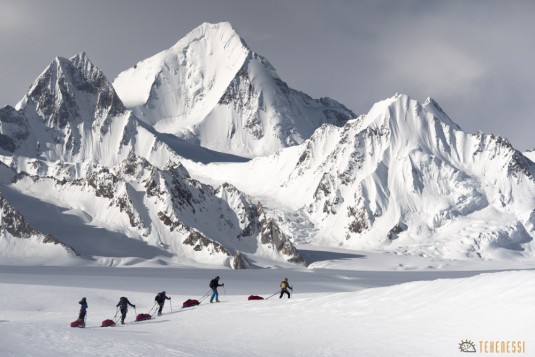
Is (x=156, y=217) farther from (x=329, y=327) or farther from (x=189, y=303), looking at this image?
(x=329, y=327)

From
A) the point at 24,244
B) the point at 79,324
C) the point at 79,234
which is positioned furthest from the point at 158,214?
the point at 79,324

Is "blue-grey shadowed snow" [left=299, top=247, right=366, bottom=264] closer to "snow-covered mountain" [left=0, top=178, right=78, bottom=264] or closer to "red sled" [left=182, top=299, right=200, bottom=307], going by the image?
"snow-covered mountain" [left=0, top=178, right=78, bottom=264]

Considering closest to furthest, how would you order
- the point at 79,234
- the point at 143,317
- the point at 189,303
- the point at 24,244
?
the point at 143,317
the point at 189,303
the point at 24,244
the point at 79,234

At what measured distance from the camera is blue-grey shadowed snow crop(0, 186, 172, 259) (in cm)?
13325

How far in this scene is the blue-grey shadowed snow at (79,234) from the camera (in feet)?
437

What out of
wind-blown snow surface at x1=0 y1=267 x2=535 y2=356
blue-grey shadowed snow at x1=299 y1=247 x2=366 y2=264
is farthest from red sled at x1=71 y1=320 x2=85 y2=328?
blue-grey shadowed snow at x1=299 y1=247 x2=366 y2=264

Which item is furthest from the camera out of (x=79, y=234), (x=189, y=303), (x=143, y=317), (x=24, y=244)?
(x=79, y=234)

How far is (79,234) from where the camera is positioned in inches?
5477

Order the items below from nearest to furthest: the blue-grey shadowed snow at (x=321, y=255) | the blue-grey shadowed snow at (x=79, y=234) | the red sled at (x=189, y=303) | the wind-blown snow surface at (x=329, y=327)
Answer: the wind-blown snow surface at (x=329, y=327)
the red sled at (x=189, y=303)
the blue-grey shadowed snow at (x=79, y=234)
the blue-grey shadowed snow at (x=321, y=255)

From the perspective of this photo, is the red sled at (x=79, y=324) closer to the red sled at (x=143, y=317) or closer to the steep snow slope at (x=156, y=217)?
the red sled at (x=143, y=317)

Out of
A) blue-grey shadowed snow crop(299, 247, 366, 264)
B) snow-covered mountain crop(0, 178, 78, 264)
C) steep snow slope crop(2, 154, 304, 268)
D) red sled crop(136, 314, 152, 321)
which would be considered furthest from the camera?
blue-grey shadowed snow crop(299, 247, 366, 264)

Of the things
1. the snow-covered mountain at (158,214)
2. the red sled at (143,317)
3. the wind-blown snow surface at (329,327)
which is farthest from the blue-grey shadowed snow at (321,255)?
the red sled at (143,317)

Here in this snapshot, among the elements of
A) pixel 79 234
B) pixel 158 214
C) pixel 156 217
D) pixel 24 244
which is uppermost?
pixel 158 214

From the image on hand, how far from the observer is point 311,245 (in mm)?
181625
